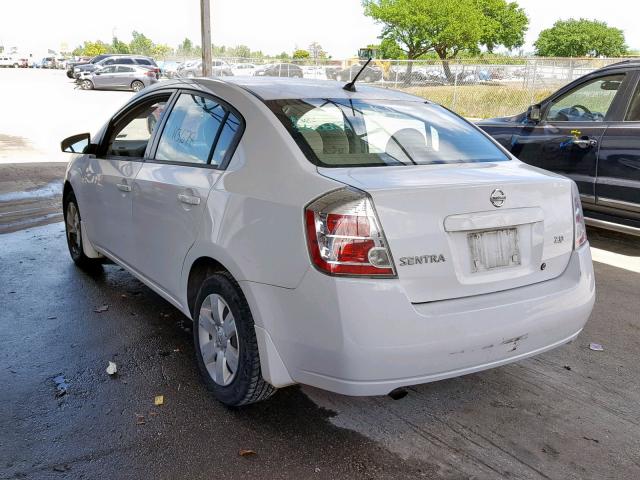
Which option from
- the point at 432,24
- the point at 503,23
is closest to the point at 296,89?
the point at 432,24

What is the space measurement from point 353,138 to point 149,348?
1903 millimetres

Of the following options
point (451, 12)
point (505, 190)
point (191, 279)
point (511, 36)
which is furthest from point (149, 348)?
point (511, 36)

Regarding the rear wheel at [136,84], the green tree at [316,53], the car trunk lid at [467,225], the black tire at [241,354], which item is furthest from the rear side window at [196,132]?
the green tree at [316,53]

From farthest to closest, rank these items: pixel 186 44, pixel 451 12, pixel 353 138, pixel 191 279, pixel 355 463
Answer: pixel 186 44, pixel 451 12, pixel 191 279, pixel 353 138, pixel 355 463

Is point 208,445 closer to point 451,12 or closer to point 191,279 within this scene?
point 191,279

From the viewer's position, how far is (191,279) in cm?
351

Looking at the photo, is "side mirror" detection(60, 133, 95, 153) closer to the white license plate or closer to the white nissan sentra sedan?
the white nissan sentra sedan

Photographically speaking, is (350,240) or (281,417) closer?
(350,240)

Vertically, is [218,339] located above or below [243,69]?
below

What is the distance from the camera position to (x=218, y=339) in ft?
10.7

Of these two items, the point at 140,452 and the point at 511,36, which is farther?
the point at 511,36

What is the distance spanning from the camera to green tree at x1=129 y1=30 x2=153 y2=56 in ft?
418

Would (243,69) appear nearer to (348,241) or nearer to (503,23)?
(348,241)

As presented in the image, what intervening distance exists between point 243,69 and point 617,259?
3221 centimetres
